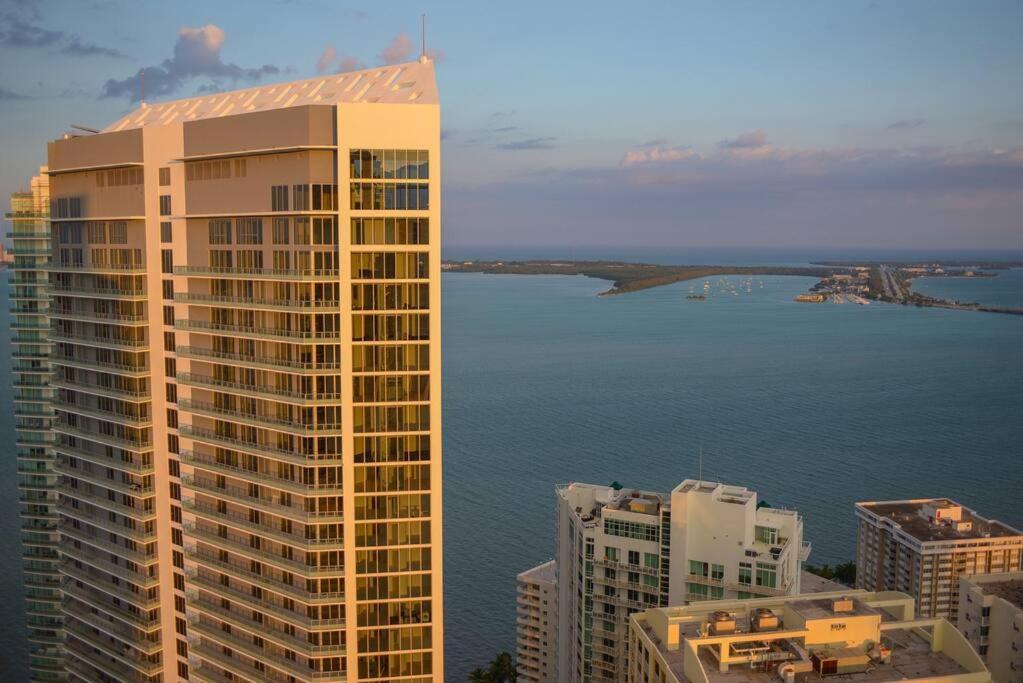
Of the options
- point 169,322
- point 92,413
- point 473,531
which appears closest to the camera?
point 169,322

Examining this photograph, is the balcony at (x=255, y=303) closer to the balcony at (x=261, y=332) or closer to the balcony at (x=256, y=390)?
the balcony at (x=261, y=332)

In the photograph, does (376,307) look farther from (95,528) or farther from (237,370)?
(95,528)

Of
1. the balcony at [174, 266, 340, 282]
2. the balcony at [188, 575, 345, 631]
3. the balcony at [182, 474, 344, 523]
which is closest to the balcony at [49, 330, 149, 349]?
the balcony at [174, 266, 340, 282]

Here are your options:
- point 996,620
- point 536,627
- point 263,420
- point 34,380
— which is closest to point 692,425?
point 536,627

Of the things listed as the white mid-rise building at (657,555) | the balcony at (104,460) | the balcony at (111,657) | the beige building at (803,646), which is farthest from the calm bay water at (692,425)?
the beige building at (803,646)

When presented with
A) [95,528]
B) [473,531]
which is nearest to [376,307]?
[95,528]

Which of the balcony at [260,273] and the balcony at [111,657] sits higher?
the balcony at [260,273]

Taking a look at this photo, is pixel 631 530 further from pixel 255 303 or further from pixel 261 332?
pixel 255 303
